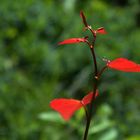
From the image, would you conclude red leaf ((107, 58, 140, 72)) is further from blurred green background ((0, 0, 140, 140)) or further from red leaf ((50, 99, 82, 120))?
blurred green background ((0, 0, 140, 140))

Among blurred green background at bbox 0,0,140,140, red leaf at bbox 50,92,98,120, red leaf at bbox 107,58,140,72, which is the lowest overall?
blurred green background at bbox 0,0,140,140

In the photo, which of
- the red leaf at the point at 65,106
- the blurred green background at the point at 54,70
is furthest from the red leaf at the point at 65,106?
the blurred green background at the point at 54,70

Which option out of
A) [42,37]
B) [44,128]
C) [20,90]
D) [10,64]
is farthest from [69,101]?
[42,37]

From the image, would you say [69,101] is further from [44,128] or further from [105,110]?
[44,128]

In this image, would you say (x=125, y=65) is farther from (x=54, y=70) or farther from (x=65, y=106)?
(x=54, y=70)

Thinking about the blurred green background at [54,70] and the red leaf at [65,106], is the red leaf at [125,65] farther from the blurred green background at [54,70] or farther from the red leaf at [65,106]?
the blurred green background at [54,70]

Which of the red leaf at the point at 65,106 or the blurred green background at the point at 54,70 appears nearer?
the red leaf at the point at 65,106

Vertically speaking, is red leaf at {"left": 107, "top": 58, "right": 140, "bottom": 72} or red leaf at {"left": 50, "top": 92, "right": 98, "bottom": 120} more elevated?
red leaf at {"left": 107, "top": 58, "right": 140, "bottom": 72}

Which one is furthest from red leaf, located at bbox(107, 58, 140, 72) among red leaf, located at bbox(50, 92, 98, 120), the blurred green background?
the blurred green background
